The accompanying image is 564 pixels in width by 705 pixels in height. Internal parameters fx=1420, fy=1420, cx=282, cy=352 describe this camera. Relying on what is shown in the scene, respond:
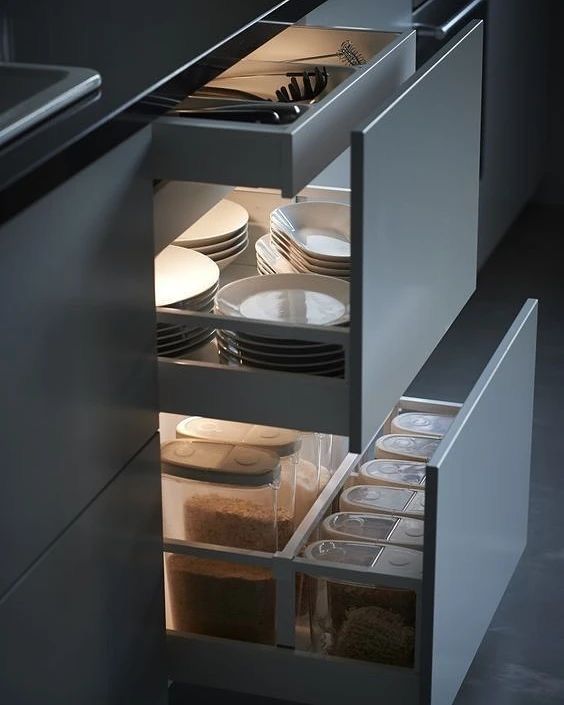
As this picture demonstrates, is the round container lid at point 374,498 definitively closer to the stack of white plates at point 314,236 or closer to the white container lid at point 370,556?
the white container lid at point 370,556

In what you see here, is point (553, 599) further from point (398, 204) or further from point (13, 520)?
point (13, 520)

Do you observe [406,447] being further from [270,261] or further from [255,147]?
[255,147]

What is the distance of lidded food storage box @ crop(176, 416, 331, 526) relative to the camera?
1.87 meters

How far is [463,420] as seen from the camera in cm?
172

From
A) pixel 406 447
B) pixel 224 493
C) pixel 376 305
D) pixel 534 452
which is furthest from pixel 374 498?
pixel 534 452

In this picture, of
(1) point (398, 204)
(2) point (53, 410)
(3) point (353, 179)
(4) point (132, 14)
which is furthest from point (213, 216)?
(2) point (53, 410)

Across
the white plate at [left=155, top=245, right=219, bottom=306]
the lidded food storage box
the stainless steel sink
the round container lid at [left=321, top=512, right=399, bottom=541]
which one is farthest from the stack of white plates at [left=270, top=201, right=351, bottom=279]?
the stainless steel sink

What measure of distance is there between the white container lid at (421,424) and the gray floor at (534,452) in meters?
0.30

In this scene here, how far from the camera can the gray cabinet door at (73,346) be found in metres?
1.26

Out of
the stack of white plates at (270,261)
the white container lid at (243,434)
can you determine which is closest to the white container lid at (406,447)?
the white container lid at (243,434)

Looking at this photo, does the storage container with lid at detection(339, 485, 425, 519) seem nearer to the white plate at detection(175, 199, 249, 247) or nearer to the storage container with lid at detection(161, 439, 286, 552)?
the storage container with lid at detection(161, 439, 286, 552)

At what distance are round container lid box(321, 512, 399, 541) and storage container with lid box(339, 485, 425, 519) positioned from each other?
0.02 meters

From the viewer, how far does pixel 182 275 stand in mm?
1777

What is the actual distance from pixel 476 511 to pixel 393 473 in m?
0.22
